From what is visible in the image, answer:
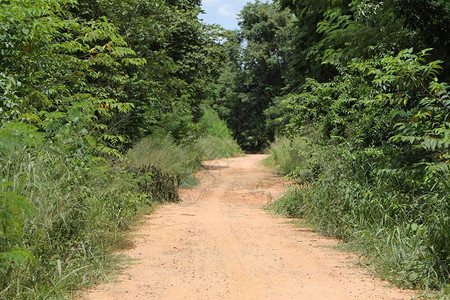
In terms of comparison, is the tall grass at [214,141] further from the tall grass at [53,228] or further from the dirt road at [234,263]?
the tall grass at [53,228]

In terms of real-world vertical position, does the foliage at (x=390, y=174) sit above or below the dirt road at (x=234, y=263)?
above

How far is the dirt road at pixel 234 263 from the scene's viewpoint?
4902 mm

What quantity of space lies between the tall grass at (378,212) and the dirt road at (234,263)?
33 cm

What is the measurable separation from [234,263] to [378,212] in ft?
7.90

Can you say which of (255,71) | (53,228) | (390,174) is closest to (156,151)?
(390,174)

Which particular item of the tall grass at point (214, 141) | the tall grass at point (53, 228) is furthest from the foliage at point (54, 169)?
the tall grass at point (214, 141)

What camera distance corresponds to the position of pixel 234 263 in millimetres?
6148

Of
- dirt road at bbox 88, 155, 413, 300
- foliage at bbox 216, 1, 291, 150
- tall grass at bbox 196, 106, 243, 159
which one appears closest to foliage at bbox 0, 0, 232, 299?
dirt road at bbox 88, 155, 413, 300

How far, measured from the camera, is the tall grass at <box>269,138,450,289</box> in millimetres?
5184

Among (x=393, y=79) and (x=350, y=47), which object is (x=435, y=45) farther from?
(x=350, y=47)

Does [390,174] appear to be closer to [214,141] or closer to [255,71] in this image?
[214,141]

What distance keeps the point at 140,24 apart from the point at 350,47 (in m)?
6.31

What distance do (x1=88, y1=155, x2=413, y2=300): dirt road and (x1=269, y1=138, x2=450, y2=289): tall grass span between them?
33 cm

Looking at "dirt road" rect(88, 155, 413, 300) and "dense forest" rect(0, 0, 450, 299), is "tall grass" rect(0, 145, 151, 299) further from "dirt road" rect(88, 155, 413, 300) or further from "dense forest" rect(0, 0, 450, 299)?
"dirt road" rect(88, 155, 413, 300)
